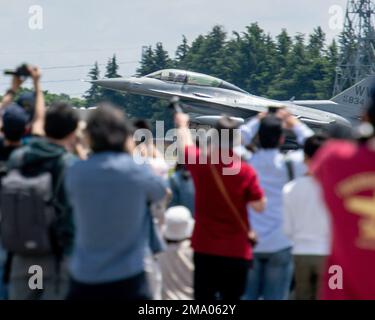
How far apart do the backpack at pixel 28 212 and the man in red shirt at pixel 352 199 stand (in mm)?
2608

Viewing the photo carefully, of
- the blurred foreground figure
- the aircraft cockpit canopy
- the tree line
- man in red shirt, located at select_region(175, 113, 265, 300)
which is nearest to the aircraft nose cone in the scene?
the aircraft cockpit canopy

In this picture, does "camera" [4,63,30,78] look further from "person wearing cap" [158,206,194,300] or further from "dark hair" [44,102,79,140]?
"person wearing cap" [158,206,194,300]

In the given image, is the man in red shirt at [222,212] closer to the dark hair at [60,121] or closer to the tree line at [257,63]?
the dark hair at [60,121]

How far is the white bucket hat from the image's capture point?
828 centimetres

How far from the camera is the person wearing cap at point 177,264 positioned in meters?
8.44

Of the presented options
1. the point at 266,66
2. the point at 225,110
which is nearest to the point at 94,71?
the point at 266,66

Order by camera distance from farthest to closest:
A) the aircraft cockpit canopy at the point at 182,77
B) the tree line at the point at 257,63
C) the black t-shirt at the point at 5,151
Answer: the tree line at the point at 257,63, the aircraft cockpit canopy at the point at 182,77, the black t-shirt at the point at 5,151

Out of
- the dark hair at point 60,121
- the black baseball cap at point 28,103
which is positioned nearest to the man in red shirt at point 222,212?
the dark hair at point 60,121

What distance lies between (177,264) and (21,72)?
6.82ft

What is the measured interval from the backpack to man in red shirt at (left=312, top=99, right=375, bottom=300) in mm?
2608

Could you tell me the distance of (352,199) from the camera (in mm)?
4641

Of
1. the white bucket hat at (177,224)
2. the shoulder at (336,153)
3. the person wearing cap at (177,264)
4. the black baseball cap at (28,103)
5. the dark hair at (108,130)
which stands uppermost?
the black baseball cap at (28,103)

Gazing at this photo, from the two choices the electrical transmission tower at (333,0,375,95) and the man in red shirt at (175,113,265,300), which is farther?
the electrical transmission tower at (333,0,375,95)

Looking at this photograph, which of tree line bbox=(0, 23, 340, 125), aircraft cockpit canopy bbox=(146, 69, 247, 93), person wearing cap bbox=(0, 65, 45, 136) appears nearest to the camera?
person wearing cap bbox=(0, 65, 45, 136)
